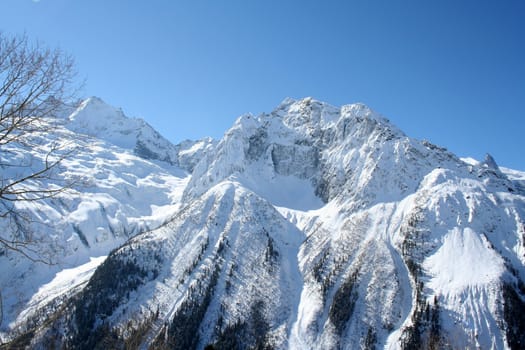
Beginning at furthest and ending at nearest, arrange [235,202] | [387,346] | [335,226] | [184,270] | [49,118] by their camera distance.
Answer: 1. [235,202]
2. [335,226]
3. [184,270]
4. [387,346]
5. [49,118]

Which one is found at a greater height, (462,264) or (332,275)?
(462,264)

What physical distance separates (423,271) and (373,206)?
46.4 m

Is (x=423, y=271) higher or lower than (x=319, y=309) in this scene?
higher

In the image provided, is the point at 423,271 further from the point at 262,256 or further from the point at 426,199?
the point at 262,256

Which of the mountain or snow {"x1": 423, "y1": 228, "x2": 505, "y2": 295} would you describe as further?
snow {"x1": 423, "y1": 228, "x2": 505, "y2": 295}

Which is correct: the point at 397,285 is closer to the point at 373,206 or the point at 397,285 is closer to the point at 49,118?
the point at 373,206

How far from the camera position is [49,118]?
1080 cm

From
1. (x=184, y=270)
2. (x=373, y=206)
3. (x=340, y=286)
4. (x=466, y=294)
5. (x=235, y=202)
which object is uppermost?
(x=373, y=206)

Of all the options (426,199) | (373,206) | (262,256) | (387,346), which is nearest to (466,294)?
(387,346)

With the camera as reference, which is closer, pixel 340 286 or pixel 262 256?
pixel 340 286

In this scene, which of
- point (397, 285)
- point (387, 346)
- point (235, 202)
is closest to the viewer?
point (387, 346)

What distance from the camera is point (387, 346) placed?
352ft

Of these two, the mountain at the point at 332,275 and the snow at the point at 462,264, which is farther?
the snow at the point at 462,264

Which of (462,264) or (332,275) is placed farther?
(332,275)
